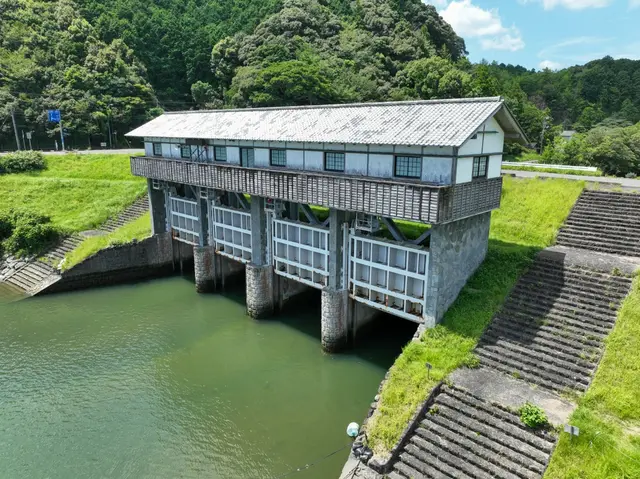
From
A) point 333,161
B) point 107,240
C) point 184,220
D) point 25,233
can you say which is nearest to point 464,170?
point 333,161

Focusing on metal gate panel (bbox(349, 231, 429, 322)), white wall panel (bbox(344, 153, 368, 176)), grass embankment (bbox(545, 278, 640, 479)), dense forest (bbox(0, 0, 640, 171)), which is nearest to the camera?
grass embankment (bbox(545, 278, 640, 479))

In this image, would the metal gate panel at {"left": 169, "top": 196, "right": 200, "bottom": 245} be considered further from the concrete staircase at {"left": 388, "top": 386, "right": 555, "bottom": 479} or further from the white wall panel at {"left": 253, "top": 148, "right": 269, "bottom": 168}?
the concrete staircase at {"left": 388, "top": 386, "right": 555, "bottom": 479}

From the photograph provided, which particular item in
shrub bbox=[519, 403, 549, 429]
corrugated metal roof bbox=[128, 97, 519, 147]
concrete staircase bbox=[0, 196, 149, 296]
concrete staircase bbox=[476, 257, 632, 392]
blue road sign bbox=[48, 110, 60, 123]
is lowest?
concrete staircase bbox=[0, 196, 149, 296]

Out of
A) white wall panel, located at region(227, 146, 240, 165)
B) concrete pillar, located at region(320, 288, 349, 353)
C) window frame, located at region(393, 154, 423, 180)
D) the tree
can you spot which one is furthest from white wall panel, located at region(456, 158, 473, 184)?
the tree

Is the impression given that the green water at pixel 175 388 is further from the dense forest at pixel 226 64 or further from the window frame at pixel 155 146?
the dense forest at pixel 226 64

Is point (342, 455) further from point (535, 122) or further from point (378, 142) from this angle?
point (535, 122)

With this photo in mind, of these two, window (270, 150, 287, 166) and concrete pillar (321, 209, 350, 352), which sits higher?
window (270, 150, 287, 166)
